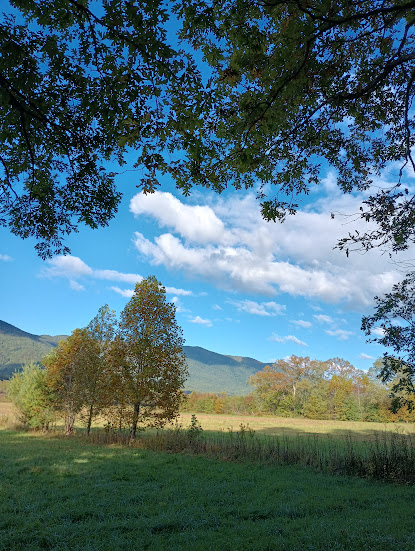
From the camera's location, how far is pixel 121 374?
18188mm

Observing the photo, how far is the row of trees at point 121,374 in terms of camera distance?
17750 millimetres

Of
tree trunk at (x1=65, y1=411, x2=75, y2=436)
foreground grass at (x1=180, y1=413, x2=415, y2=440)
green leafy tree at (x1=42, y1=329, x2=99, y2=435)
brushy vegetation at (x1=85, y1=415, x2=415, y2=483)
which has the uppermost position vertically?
green leafy tree at (x1=42, y1=329, x2=99, y2=435)

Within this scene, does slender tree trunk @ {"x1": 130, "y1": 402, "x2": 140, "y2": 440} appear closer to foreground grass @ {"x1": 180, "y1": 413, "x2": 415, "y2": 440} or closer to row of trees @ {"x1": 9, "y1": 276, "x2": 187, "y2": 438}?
row of trees @ {"x1": 9, "y1": 276, "x2": 187, "y2": 438}

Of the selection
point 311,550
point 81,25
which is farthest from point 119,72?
point 311,550

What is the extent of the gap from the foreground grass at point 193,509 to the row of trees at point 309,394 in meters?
49.2

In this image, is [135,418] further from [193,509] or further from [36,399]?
[193,509]

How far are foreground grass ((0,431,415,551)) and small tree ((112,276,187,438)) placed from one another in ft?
19.6

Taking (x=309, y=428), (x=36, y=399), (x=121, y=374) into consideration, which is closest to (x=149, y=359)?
(x=121, y=374)

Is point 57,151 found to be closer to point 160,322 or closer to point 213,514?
point 213,514

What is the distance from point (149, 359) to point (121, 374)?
1784mm

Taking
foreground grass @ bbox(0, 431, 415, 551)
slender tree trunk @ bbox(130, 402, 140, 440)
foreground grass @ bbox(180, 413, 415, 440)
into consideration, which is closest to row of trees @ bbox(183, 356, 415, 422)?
foreground grass @ bbox(180, 413, 415, 440)

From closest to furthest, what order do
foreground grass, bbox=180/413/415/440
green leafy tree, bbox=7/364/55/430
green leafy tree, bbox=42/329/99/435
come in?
green leafy tree, bbox=42/329/99/435
green leafy tree, bbox=7/364/55/430
foreground grass, bbox=180/413/415/440

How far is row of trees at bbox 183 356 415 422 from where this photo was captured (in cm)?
5600

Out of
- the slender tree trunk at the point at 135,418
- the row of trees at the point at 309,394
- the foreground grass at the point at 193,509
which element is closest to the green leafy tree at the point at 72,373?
the slender tree trunk at the point at 135,418
